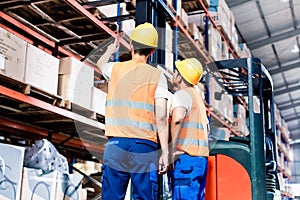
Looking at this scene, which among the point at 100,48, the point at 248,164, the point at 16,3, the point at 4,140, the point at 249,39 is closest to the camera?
the point at 248,164

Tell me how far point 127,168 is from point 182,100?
751mm

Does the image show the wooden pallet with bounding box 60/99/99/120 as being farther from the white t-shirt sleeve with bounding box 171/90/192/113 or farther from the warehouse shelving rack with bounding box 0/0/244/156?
the white t-shirt sleeve with bounding box 171/90/192/113

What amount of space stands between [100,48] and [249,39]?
9.89 meters

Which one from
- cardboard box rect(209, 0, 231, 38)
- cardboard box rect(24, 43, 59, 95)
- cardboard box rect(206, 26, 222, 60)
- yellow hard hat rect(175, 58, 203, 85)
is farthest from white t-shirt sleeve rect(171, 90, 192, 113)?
cardboard box rect(209, 0, 231, 38)

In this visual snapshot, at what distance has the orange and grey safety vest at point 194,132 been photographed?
3.18 m

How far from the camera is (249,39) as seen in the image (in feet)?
48.4

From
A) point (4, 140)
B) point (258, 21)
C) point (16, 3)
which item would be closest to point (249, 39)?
point (258, 21)

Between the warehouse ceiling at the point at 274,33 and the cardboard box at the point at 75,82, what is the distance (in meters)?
8.17

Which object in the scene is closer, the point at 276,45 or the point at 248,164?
the point at 248,164

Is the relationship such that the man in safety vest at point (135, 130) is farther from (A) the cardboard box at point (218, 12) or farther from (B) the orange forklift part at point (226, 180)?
(A) the cardboard box at point (218, 12)

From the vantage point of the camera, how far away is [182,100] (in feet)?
10.2

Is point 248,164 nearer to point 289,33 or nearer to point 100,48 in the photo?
point 100,48

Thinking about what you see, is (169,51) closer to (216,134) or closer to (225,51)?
(216,134)

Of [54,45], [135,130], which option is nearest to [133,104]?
[135,130]
